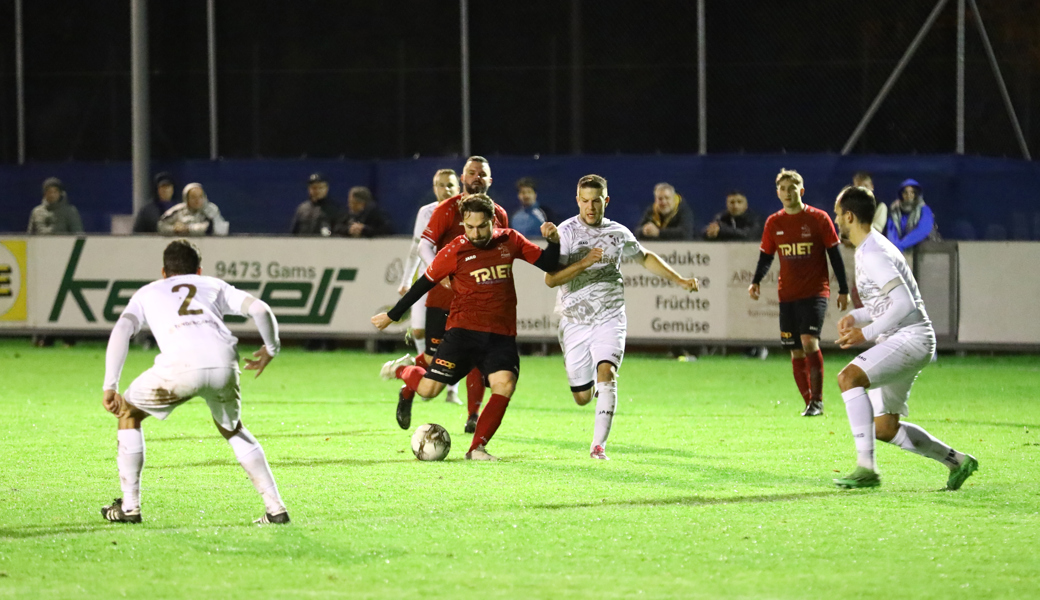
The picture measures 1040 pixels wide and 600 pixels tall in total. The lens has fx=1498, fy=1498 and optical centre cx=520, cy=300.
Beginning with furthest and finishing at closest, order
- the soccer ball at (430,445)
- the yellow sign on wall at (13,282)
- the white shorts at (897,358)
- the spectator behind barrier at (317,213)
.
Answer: the yellow sign on wall at (13,282)
the spectator behind barrier at (317,213)
the soccer ball at (430,445)
the white shorts at (897,358)

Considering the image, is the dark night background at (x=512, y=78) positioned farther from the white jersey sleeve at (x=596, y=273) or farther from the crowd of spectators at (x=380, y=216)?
the white jersey sleeve at (x=596, y=273)

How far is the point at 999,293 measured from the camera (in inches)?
685

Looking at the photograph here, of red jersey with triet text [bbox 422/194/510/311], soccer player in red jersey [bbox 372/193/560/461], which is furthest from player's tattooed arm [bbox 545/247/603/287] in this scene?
red jersey with triet text [bbox 422/194/510/311]

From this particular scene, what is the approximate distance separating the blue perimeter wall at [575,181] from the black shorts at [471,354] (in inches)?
385

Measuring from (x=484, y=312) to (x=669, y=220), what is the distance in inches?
335

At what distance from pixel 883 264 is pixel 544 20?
13793mm

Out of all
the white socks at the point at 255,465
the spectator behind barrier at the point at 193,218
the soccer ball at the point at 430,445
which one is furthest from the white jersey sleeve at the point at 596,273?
the spectator behind barrier at the point at 193,218

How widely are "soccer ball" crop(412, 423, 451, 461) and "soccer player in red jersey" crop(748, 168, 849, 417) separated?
412 cm

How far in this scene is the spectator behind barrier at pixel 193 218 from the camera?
19.1 metres

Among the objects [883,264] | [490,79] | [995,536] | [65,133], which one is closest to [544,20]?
[490,79]

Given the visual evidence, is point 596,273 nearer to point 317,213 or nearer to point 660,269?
point 660,269

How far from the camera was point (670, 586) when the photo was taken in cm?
621

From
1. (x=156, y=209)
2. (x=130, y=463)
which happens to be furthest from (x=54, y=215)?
(x=130, y=463)

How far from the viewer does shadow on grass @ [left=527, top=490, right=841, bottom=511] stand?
8180 mm
